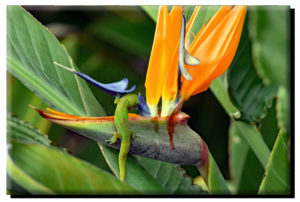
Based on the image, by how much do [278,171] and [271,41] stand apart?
0.98 feet

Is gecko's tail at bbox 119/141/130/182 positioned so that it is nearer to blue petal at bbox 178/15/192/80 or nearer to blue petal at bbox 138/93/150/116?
blue petal at bbox 138/93/150/116

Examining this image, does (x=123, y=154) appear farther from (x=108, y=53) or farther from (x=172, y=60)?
(x=108, y=53)

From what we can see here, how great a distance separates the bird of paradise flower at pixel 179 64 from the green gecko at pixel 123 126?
1cm

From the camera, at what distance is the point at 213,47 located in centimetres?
84

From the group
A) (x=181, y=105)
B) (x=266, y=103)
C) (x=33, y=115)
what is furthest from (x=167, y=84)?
(x=33, y=115)

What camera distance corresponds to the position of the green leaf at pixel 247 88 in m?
1.03

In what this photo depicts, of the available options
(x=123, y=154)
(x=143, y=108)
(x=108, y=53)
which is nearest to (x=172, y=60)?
(x=143, y=108)

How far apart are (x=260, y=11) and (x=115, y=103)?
0.39m

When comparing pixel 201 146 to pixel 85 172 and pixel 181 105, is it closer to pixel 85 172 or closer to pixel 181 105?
pixel 181 105

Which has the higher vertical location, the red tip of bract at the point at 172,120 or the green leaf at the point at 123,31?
the green leaf at the point at 123,31

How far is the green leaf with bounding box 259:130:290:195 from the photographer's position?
88 cm

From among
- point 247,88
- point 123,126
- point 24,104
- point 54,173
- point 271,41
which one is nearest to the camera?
point 54,173

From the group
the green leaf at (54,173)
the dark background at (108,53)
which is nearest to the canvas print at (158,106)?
the green leaf at (54,173)

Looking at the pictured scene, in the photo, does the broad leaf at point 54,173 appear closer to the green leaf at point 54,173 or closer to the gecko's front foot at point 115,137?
the green leaf at point 54,173
